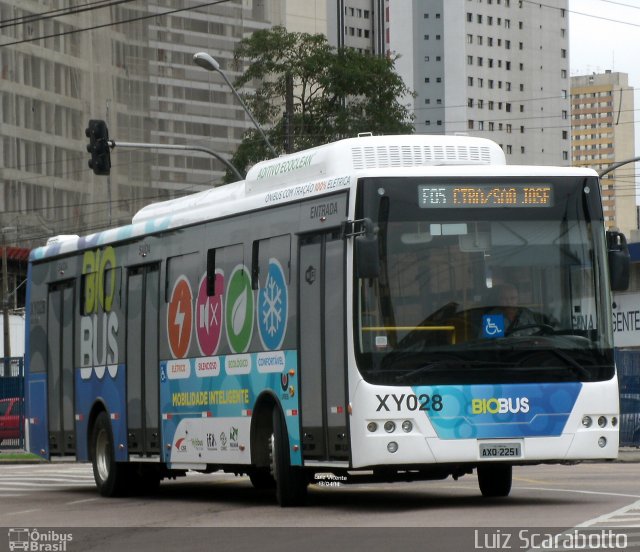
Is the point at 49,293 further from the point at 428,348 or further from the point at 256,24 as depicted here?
the point at 256,24

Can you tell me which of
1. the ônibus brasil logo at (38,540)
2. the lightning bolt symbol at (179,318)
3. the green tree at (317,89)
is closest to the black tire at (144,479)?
the lightning bolt symbol at (179,318)

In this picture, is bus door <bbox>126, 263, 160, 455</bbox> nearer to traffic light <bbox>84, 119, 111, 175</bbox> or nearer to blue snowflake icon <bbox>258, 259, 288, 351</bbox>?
blue snowflake icon <bbox>258, 259, 288, 351</bbox>

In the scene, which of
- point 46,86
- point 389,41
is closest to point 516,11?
point 389,41

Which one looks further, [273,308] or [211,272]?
[211,272]

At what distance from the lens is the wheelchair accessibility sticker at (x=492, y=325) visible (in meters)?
15.1

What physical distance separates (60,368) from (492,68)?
173 metres

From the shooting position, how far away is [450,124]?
18762 centimetres

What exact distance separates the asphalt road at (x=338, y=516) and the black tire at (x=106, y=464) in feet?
0.78

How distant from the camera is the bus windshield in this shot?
15.0m

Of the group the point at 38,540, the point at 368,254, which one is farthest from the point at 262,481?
the point at 38,540

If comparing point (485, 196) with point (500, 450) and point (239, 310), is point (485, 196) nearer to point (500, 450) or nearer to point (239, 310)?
point (500, 450)

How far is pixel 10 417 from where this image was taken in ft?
136

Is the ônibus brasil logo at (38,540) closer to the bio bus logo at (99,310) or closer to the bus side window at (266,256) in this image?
the bus side window at (266,256)

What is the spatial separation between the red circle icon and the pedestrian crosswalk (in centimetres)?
367
